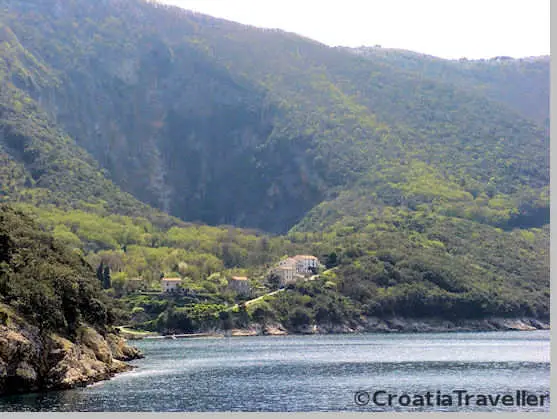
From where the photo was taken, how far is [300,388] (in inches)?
3425

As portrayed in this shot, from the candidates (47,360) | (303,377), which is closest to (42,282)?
(47,360)

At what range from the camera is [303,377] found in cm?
9775

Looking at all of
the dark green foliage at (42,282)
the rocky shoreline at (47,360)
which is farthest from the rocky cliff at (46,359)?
the dark green foliage at (42,282)

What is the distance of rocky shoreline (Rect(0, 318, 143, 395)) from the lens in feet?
254

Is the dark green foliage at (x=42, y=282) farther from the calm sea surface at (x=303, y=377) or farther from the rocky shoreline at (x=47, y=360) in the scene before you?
the calm sea surface at (x=303, y=377)

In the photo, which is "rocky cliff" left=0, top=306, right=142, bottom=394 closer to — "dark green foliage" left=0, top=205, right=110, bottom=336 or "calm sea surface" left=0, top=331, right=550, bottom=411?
"dark green foliage" left=0, top=205, right=110, bottom=336

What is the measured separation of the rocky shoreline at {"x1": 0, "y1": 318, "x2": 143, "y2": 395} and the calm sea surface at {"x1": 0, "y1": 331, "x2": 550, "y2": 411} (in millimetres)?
1747

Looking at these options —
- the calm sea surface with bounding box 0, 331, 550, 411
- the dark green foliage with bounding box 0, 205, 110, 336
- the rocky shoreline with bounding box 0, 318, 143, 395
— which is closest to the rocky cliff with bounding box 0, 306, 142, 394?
the rocky shoreline with bounding box 0, 318, 143, 395

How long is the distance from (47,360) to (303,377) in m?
24.8

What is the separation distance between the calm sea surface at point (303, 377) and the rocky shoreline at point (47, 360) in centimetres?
175

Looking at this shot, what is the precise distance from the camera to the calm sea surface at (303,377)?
75312 millimetres

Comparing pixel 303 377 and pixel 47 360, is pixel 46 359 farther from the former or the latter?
pixel 303 377

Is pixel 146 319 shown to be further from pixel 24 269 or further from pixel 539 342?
pixel 24 269

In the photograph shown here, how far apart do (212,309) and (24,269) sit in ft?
344
